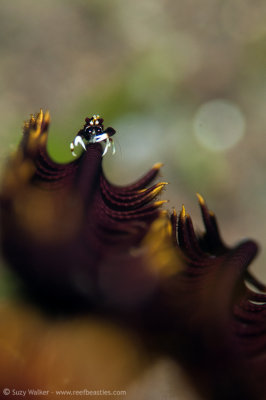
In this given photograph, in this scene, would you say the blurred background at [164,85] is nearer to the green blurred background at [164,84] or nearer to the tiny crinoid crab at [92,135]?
the green blurred background at [164,84]

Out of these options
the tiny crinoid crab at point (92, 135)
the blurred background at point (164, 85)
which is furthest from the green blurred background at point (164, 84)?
the tiny crinoid crab at point (92, 135)

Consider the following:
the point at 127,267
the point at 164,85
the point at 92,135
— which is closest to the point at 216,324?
the point at 127,267

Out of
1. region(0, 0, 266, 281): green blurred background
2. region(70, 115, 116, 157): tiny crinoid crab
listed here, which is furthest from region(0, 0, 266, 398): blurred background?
region(70, 115, 116, 157): tiny crinoid crab

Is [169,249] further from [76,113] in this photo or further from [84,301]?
[76,113]

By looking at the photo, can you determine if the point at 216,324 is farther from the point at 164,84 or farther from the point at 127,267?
the point at 164,84

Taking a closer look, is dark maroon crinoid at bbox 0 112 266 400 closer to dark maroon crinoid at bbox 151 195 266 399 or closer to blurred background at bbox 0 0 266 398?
dark maroon crinoid at bbox 151 195 266 399

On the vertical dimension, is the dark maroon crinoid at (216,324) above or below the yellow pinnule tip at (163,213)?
below

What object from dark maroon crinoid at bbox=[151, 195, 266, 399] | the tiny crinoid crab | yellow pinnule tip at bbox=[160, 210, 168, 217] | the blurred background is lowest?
dark maroon crinoid at bbox=[151, 195, 266, 399]

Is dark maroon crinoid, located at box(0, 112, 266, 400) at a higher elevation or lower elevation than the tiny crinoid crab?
lower
